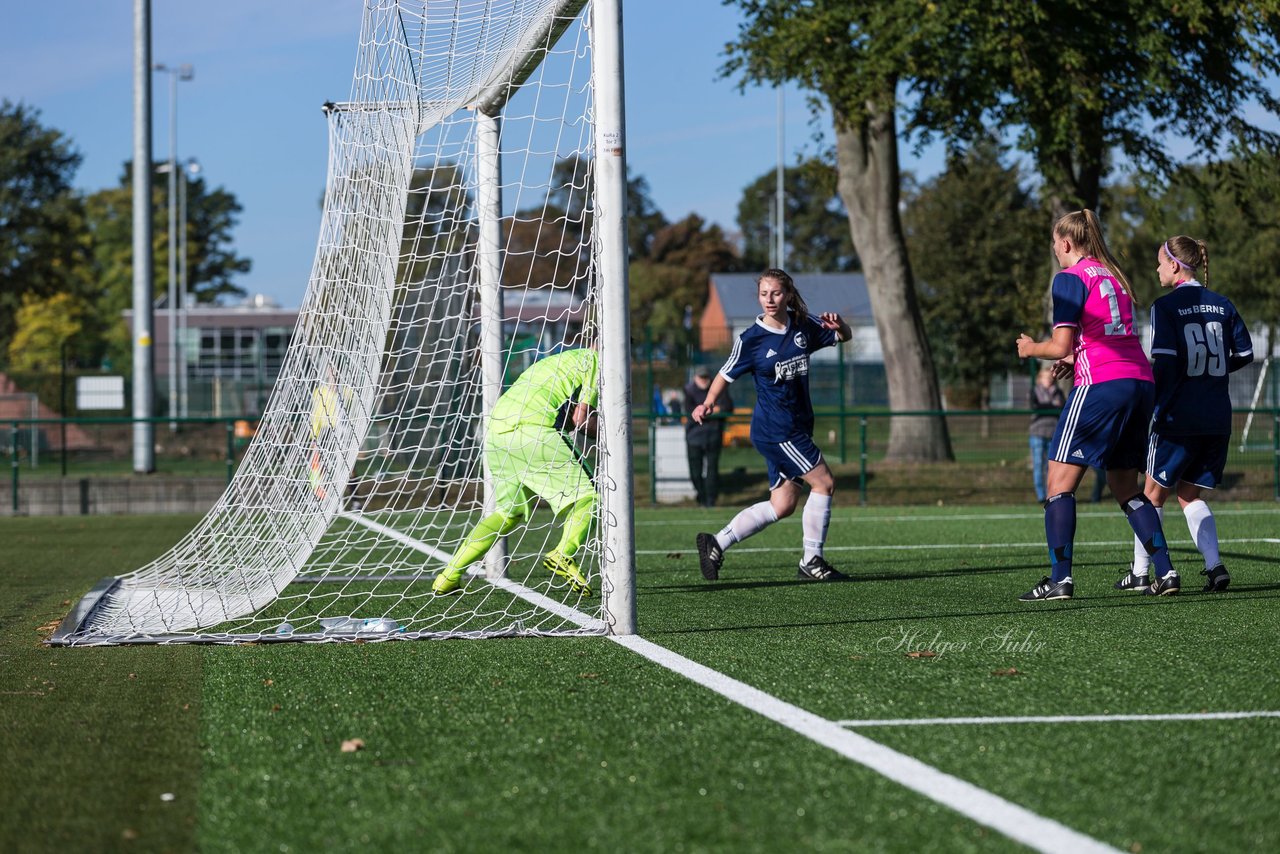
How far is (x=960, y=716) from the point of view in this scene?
4500mm

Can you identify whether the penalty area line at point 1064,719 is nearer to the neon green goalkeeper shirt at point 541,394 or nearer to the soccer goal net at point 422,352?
the soccer goal net at point 422,352

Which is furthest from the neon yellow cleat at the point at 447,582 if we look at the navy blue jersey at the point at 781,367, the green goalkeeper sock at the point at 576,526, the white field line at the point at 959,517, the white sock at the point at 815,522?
the white field line at the point at 959,517

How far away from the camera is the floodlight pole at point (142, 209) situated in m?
21.5

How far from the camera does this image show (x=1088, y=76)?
2086 centimetres

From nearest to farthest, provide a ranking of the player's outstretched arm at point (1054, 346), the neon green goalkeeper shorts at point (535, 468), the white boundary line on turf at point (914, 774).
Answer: the white boundary line on turf at point (914, 774) < the player's outstretched arm at point (1054, 346) < the neon green goalkeeper shorts at point (535, 468)

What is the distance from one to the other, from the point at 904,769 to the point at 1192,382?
4815 mm

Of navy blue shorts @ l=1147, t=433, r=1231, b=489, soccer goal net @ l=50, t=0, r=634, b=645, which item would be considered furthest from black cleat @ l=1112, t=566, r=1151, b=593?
soccer goal net @ l=50, t=0, r=634, b=645

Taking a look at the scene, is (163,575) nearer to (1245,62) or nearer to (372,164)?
(372,164)

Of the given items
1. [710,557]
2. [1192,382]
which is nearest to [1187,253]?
[1192,382]

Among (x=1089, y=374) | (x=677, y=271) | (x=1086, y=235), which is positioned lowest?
(x=1089, y=374)

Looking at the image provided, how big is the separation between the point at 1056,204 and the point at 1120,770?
2074cm

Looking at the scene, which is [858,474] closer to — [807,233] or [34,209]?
[34,209]

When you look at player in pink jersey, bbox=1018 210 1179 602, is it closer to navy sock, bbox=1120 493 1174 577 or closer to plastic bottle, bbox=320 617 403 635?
navy sock, bbox=1120 493 1174 577

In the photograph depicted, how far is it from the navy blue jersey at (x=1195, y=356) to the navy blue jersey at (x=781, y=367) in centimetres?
195
